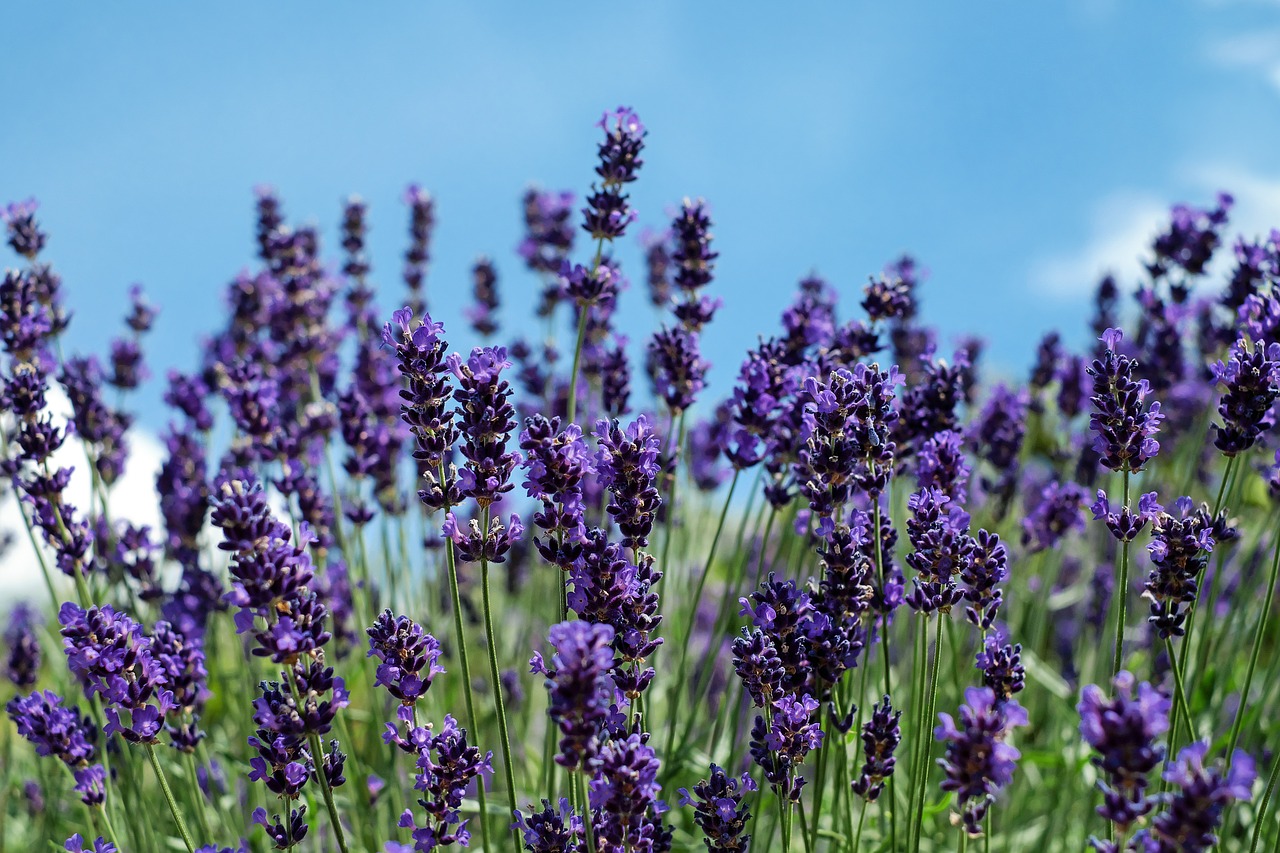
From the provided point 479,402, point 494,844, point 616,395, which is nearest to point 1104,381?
point 479,402

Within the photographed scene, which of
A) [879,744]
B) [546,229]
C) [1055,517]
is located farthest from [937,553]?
[546,229]

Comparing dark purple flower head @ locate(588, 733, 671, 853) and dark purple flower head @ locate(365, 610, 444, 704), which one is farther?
dark purple flower head @ locate(365, 610, 444, 704)

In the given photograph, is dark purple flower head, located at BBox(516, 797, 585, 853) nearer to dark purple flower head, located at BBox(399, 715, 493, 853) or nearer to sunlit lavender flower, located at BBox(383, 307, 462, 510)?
dark purple flower head, located at BBox(399, 715, 493, 853)

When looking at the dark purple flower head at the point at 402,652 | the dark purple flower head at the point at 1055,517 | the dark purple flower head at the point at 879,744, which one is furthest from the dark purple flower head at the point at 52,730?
the dark purple flower head at the point at 1055,517

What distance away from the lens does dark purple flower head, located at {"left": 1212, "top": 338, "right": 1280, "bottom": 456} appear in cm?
263

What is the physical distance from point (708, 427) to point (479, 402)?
11.0 ft

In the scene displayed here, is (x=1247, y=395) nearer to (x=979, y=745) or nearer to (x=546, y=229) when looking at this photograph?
(x=979, y=745)

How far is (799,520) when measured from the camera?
328cm

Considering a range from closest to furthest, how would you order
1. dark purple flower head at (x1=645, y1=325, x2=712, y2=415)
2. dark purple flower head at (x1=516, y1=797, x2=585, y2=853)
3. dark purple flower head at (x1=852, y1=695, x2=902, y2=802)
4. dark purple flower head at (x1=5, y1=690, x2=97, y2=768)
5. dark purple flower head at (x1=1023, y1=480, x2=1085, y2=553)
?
dark purple flower head at (x1=516, y1=797, x2=585, y2=853) → dark purple flower head at (x1=852, y1=695, x2=902, y2=802) → dark purple flower head at (x1=5, y1=690, x2=97, y2=768) → dark purple flower head at (x1=645, y1=325, x2=712, y2=415) → dark purple flower head at (x1=1023, y1=480, x2=1085, y2=553)

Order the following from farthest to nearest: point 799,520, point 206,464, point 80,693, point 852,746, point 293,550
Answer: point 206,464 → point 80,693 → point 852,746 → point 799,520 → point 293,550

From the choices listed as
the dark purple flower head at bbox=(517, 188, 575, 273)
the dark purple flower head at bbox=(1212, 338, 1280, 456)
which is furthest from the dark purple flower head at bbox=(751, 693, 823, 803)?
the dark purple flower head at bbox=(517, 188, 575, 273)

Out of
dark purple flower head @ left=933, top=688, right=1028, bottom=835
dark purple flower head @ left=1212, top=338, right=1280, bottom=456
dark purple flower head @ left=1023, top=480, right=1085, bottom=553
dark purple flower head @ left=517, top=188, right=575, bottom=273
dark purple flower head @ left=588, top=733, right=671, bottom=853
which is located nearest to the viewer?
dark purple flower head @ left=933, top=688, right=1028, bottom=835

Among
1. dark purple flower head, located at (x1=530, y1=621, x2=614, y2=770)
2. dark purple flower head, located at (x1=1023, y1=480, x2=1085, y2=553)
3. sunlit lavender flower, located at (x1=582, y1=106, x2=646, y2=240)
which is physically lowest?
dark purple flower head, located at (x1=530, y1=621, x2=614, y2=770)

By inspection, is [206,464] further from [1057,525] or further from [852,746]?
[1057,525]
